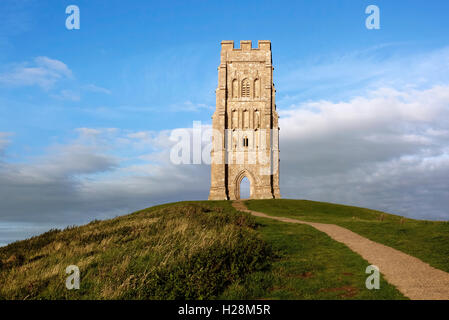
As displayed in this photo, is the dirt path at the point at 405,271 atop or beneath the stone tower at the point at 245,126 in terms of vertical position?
beneath

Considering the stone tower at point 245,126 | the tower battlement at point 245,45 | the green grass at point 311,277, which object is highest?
the tower battlement at point 245,45

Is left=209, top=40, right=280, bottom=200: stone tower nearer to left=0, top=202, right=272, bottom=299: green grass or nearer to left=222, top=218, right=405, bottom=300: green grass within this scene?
left=0, top=202, right=272, bottom=299: green grass

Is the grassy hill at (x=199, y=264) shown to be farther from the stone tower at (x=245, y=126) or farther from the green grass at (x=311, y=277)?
the stone tower at (x=245, y=126)

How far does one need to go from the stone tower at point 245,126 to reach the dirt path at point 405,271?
1188 inches

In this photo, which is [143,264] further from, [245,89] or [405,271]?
[245,89]

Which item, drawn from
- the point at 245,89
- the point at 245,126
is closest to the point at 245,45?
the point at 245,89

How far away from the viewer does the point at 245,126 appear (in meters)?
48.0

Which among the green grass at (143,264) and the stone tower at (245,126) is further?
the stone tower at (245,126)

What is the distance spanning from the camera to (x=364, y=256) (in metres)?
13.0

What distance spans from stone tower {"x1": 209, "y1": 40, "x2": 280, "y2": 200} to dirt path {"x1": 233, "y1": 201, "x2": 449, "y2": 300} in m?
30.2

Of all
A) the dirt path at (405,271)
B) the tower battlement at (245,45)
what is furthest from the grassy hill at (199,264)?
the tower battlement at (245,45)

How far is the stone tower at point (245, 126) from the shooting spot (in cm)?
4612

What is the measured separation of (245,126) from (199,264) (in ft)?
125
